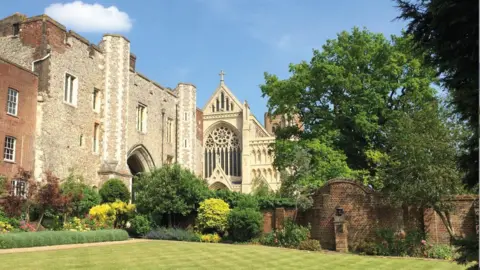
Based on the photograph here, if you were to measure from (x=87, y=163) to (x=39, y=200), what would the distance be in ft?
25.6

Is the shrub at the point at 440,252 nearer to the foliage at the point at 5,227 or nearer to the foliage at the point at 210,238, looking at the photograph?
the foliage at the point at 210,238

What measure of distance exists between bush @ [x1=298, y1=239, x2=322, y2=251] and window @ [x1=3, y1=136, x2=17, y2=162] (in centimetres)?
1509

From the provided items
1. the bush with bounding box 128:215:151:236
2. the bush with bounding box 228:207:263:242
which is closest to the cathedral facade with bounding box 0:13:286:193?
the bush with bounding box 128:215:151:236

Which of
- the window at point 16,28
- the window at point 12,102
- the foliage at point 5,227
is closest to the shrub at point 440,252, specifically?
the foliage at point 5,227

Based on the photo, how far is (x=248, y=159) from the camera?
5647 centimetres

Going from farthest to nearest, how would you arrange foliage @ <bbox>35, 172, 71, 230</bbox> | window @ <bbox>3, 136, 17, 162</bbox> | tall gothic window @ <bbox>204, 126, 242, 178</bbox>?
1. tall gothic window @ <bbox>204, 126, 242, 178</bbox>
2. window @ <bbox>3, 136, 17, 162</bbox>
3. foliage @ <bbox>35, 172, 71, 230</bbox>

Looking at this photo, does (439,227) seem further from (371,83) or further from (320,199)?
(371,83)

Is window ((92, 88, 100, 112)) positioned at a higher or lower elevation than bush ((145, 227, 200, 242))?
higher

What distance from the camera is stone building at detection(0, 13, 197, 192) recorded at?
26391mm

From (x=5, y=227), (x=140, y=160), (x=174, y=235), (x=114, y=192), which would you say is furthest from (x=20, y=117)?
(x=140, y=160)

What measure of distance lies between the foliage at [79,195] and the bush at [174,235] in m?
4.34

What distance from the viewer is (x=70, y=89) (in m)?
28.5

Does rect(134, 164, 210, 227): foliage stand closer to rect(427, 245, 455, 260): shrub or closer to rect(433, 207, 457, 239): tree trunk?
rect(427, 245, 455, 260): shrub

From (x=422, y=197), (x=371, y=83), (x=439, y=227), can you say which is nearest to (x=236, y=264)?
(x=422, y=197)
